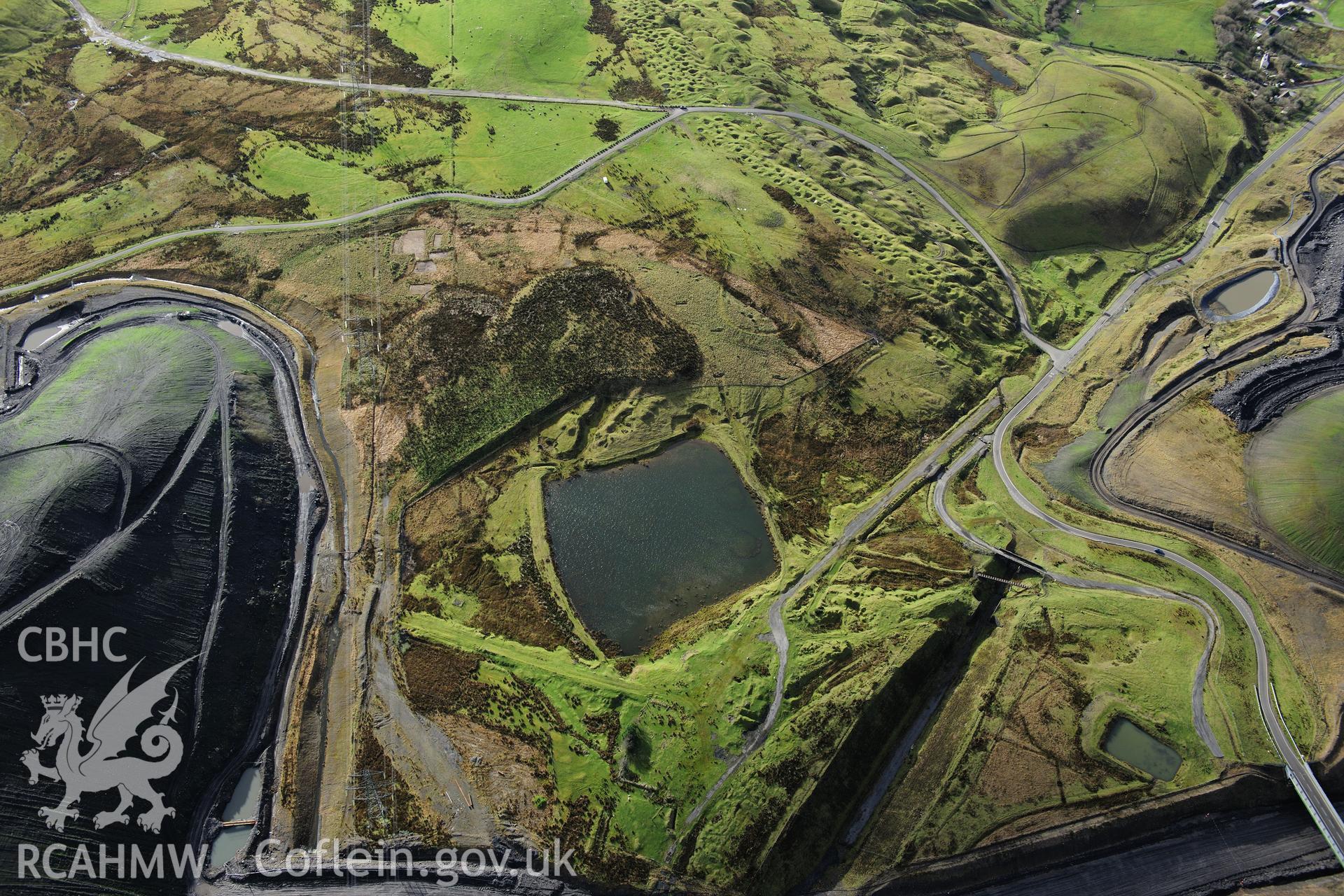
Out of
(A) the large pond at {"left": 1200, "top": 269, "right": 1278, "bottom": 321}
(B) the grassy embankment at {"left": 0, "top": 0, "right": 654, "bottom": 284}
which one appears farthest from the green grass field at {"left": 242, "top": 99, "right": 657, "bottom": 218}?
(A) the large pond at {"left": 1200, "top": 269, "right": 1278, "bottom": 321}

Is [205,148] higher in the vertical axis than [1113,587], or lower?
higher

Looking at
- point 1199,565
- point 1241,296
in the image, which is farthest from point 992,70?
point 1199,565

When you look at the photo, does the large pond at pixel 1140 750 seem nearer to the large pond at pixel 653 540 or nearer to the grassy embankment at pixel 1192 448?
the grassy embankment at pixel 1192 448

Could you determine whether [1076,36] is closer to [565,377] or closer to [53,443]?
[565,377]

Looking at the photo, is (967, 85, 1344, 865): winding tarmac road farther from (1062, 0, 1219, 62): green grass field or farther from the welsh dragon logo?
the welsh dragon logo

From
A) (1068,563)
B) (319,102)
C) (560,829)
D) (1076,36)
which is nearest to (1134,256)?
(1068,563)

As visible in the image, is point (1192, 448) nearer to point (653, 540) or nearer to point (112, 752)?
point (653, 540)
